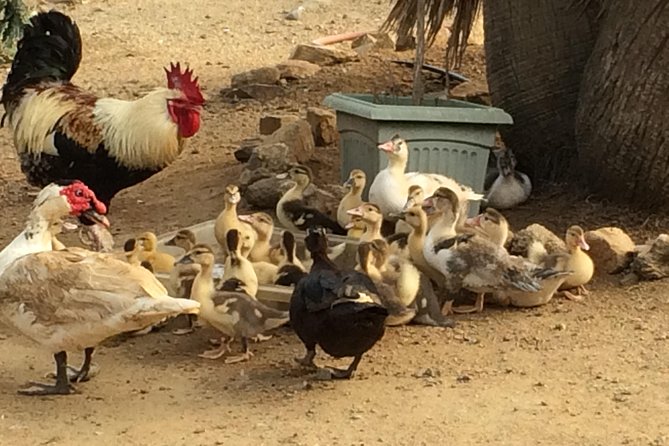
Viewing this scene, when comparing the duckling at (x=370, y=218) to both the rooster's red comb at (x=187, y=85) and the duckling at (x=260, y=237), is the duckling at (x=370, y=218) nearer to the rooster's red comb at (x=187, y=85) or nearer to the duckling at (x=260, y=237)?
the duckling at (x=260, y=237)

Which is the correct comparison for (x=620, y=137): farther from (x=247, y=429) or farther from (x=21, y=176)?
(x=21, y=176)

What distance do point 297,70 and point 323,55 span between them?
2.04 feet

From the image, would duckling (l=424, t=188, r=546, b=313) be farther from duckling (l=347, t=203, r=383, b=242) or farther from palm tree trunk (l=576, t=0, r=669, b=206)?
palm tree trunk (l=576, t=0, r=669, b=206)

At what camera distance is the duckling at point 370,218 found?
6812 millimetres

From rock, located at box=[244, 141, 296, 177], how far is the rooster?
45cm

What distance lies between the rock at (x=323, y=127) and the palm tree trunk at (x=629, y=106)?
7.17 ft

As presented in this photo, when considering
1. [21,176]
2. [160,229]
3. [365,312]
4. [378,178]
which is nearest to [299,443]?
[365,312]

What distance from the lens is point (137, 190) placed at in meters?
9.33

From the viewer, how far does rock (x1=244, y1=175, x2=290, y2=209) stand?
8.14 meters

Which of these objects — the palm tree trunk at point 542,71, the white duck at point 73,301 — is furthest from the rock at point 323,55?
the white duck at point 73,301

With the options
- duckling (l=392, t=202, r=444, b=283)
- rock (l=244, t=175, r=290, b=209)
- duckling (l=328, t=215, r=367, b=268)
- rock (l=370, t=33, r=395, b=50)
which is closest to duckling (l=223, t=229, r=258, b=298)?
duckling (l=328, t=215, r=367, b=268)

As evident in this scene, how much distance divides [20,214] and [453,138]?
316 cm

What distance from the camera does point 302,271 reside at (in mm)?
6711

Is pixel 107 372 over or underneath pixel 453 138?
underneath
